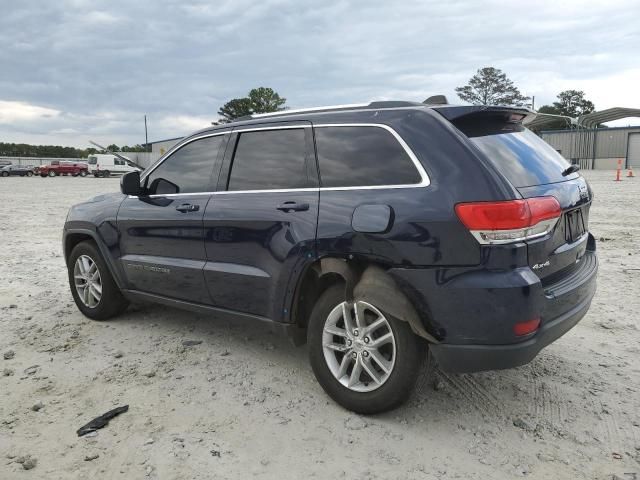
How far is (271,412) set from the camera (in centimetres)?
322

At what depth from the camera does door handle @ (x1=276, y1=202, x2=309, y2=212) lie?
3305 millimetres

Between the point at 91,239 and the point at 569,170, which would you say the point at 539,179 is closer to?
the point at 569,170

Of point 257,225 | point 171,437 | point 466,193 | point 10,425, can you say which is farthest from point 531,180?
point 10,425

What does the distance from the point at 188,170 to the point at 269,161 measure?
90 centimetres

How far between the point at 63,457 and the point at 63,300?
11.1ft

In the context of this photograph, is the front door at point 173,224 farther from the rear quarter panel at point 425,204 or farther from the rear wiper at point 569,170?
the rear wiper at point 569,170

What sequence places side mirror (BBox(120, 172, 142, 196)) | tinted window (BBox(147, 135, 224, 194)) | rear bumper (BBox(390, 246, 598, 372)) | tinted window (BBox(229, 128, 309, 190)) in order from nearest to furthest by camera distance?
rear bumper (BBox(390, 246, 598, 372))
tinted window (BBox(229, 128, 309, 190))
tinted window (BBox(147, 135, 224, 194))
side mirror (BBox(120, 172, 142, 196))

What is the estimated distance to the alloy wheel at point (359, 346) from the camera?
3031mm

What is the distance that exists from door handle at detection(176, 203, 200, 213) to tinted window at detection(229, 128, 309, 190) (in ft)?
1.13

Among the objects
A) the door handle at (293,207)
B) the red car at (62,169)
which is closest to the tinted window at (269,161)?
the door handle at (293,207)

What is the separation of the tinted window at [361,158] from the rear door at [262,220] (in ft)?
0.37

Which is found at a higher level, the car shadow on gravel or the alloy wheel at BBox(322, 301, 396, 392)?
the alloy wheel at BBox(322, 301, 396, 392)

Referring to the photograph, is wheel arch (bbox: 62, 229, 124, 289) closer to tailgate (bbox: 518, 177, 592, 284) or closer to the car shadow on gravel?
the car shadow on gravel

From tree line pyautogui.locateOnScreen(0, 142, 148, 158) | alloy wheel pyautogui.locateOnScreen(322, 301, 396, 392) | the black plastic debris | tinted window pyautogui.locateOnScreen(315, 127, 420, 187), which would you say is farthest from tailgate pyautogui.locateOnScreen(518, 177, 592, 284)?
tree line pyautogui.locateOnScreen(0, 142, 148, 158)
